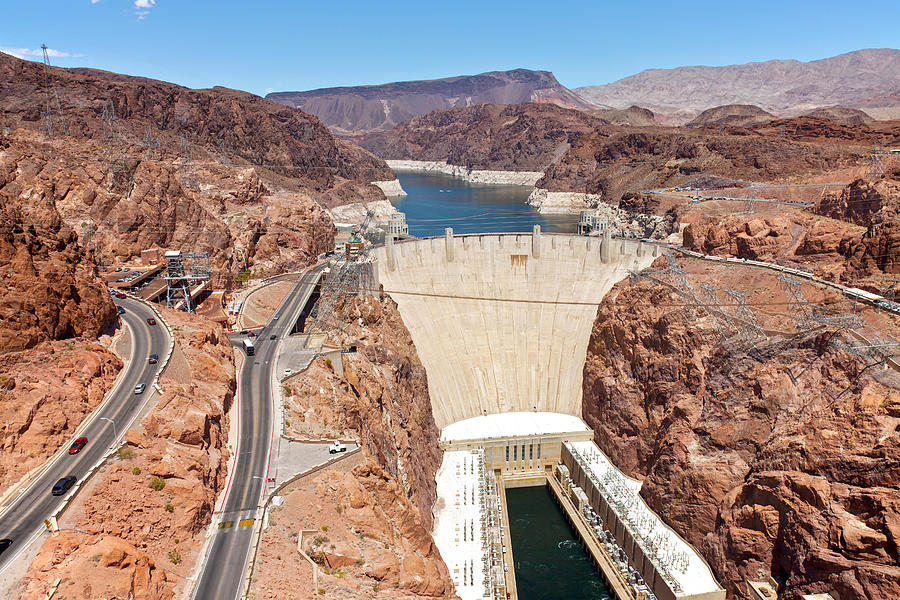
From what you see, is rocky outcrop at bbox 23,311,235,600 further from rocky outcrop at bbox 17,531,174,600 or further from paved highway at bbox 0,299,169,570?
paved highway at bbox 0,299,169,570

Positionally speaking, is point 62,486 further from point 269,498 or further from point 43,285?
point 43,285

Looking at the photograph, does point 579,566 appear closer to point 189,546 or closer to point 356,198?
point 189,546

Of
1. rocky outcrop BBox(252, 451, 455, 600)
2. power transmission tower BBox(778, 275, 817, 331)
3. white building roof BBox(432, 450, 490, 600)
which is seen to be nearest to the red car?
rocky outcrop BBox(252, 451, 455, 600)

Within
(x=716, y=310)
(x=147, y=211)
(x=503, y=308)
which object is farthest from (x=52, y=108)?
(x=716, y=310)

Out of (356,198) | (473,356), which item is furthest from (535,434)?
(356,198)

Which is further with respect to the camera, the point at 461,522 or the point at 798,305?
the point at 798,305

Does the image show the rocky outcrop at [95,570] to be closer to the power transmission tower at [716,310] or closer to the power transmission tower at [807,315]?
the power transmission tower at [807,315]
